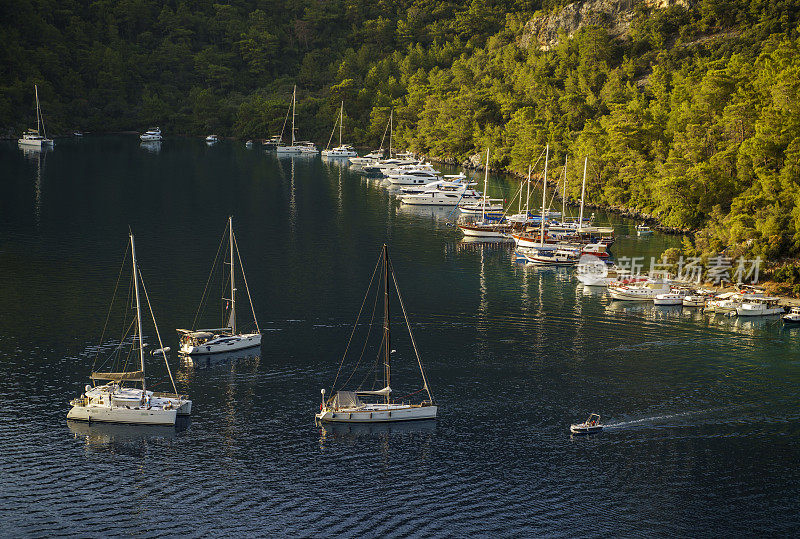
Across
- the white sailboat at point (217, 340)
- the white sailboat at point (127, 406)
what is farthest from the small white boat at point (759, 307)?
the white sailboat at point (127, 406)

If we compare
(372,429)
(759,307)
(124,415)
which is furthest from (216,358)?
(759,307)

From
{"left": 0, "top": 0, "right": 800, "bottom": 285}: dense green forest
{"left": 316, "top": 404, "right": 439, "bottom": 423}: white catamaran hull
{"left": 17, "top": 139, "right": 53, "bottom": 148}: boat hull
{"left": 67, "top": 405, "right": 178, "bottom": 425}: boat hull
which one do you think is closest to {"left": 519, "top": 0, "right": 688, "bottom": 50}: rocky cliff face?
{"left": 0, "top": 0, "right": 800, "bottom": 285}: dense green forest

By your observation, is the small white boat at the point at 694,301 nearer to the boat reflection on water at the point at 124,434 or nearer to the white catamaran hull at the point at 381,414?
the white catamaran hull at the point at 381,414

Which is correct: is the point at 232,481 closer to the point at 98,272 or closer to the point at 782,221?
the point at 98,272

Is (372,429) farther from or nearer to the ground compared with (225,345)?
nearer to the ground

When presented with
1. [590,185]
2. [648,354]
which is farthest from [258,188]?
[648,354]

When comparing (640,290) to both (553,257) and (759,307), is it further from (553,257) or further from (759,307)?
(553,257)
